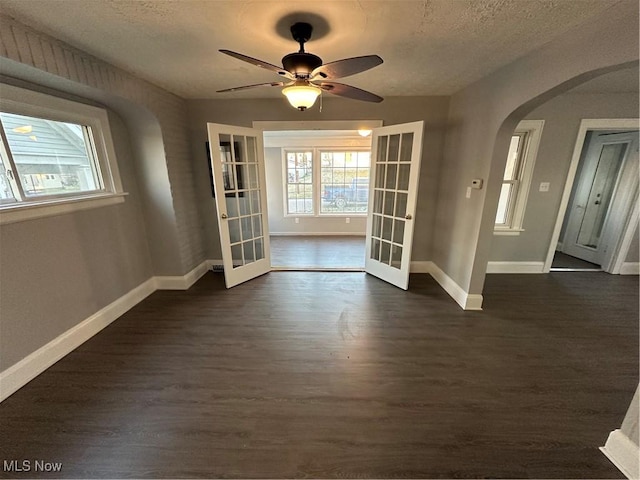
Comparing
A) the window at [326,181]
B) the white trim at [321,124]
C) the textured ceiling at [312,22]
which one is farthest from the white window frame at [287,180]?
the textured ceiling at [312,22]

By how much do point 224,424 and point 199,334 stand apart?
1.05m

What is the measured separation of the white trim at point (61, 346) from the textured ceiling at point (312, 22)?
220 cm

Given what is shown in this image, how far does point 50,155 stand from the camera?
2168 mm

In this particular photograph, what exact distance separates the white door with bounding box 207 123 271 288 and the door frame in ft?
13.3

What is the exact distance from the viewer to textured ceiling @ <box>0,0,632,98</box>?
1.38 metres

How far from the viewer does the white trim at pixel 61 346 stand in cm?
176

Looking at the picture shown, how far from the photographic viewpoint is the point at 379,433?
59.4 inches

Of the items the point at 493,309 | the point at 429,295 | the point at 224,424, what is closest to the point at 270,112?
the point at 429,295

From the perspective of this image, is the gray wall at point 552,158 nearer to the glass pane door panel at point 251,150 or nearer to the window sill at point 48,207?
the glass pane door panel at point 251,150

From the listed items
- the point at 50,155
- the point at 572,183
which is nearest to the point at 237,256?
the point at 50,155

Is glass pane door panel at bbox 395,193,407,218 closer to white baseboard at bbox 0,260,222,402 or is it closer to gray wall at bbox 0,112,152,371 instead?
white baseboard at bbox 0,260,222,402

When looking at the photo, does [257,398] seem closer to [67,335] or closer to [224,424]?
[224,424]

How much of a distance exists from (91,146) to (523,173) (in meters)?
5.01

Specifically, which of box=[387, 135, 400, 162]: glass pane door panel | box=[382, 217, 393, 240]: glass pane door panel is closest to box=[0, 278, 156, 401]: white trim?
box=[382, 217, 393, 240]: glass pane door panel
